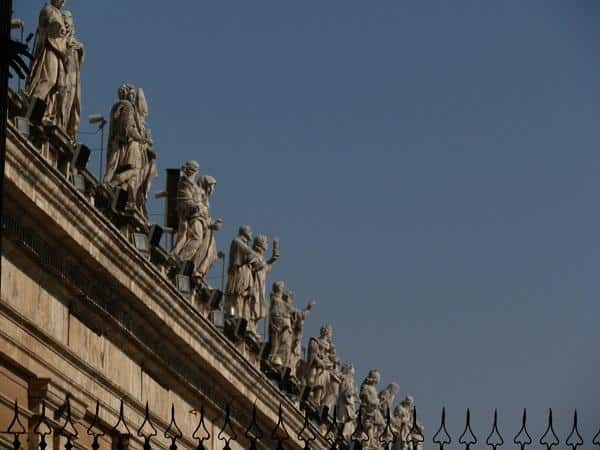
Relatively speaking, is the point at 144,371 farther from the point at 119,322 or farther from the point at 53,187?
the point at 53,187

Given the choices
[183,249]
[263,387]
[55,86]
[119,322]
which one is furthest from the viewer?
[263,387]

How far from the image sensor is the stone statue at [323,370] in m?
47.5

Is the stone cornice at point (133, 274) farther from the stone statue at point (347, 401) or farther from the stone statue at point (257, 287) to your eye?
the stone statue at point (347, 401)

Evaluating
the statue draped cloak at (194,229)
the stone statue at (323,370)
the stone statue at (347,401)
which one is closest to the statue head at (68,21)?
the statue draped cloak at (194,229)

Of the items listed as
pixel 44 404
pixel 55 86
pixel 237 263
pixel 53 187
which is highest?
pixel 237 263

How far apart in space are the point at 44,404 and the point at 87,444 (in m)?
2.00

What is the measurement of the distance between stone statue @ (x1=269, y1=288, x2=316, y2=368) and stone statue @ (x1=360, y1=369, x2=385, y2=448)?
7.30 metres

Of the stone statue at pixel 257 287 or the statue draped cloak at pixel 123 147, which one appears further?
the stone statue at pixel 257 287

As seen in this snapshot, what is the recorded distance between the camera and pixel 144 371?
3172 centimetres

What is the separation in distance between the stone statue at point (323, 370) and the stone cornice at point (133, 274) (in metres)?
5.86

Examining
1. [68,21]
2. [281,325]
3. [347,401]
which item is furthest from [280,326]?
[68,21]

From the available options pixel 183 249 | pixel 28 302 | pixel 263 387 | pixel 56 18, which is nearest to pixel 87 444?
pixel 28 302

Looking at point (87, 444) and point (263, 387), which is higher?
point (263, 387)

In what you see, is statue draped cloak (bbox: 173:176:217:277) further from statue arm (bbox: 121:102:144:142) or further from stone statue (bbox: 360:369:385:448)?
stone statue (bbox: 360:369:385:448)
